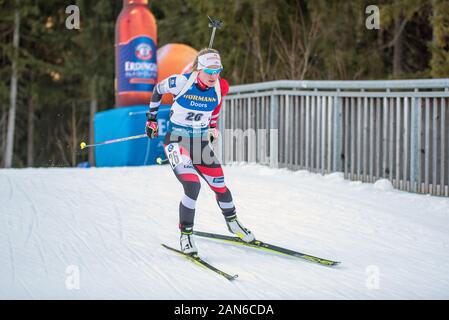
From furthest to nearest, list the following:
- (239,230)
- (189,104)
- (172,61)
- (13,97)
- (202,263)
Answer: (13,97) < (172,61) < (239,230) < (189,104) < (202,263)

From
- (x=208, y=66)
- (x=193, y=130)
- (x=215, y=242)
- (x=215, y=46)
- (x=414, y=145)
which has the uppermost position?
(x=215, y=46)

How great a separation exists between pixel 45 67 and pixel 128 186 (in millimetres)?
16767

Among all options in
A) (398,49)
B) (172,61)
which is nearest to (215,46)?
(398,49)

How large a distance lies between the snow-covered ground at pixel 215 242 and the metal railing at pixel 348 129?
17.7 inches

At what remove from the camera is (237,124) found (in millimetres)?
14008

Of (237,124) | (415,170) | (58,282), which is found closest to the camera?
(58,282)

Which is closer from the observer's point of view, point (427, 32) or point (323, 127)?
point (323, 127)

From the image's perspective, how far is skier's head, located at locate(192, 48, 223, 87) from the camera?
6.95 meters

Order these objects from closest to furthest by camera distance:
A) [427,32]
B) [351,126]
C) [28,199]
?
[28,199] → [351,126] → [427,32]

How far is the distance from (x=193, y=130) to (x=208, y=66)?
70 centimetres

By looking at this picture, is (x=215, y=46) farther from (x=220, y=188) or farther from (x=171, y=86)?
(x=220, y=188)

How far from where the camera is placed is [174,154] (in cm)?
710
